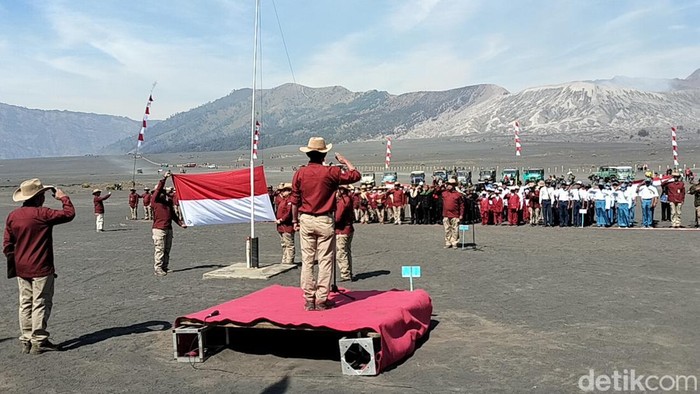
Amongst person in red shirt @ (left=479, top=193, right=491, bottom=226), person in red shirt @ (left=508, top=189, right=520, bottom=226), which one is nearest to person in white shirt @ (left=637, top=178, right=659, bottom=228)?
person in red shirt @ (left=508, top=189, right=520, bottom=226)

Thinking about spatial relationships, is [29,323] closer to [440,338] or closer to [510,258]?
[440,338]

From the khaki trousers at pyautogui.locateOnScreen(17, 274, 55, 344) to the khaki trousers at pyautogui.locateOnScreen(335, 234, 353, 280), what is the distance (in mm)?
6260

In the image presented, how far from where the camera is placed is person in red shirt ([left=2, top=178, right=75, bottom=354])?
8.63 meters

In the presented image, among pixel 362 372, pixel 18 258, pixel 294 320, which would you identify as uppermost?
pixel 18 258

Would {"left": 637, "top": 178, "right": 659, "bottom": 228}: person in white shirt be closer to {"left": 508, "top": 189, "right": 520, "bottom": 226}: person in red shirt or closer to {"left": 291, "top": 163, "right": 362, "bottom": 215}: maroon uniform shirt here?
{"left": 508, "top": 189, "right": 520, "bottom": 226}: person in red shirt

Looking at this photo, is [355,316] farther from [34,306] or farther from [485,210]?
[485,210]

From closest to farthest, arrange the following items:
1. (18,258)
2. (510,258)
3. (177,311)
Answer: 1. (18,258)
2. (177,311)
3. (510,258)

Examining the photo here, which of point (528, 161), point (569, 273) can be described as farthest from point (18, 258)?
point (528, 161)

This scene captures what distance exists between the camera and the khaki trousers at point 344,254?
1382 centimetres

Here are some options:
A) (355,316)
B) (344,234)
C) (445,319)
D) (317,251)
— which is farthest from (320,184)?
(344,234)

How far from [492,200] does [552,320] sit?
18043 mm

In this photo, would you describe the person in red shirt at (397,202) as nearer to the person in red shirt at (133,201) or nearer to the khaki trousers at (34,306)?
the person in red shirt at (133,201)

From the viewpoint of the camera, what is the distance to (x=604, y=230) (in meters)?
23.6

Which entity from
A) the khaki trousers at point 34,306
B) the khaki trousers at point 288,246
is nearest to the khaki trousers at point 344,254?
the khaki trousers at point 288,246
